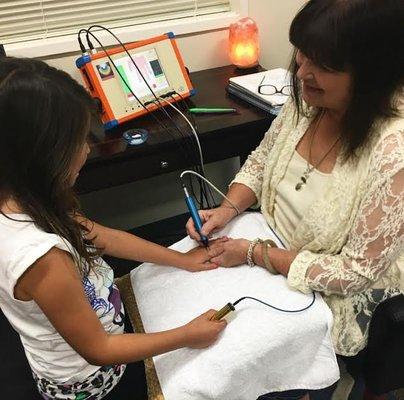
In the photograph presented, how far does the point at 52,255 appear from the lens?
2.42 ft

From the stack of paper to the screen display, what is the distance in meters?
0.28

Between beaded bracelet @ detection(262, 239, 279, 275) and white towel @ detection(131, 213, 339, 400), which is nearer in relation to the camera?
white towel @ detection(131, 213, 339, 400)

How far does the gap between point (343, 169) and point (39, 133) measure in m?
0.66

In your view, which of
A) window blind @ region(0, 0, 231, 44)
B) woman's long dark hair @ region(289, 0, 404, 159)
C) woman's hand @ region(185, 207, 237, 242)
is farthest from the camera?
window blind @ region(0, 0, 231, 44)

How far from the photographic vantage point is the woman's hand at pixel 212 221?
1173 millimetres

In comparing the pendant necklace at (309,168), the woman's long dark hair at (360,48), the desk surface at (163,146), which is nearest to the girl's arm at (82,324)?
the pendant necklace at (309,168)

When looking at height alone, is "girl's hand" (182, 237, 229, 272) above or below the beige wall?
below

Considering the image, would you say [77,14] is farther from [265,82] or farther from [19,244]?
[19,244]

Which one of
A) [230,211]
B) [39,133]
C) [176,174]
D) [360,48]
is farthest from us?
[176,174]

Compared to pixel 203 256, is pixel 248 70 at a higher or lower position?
higher

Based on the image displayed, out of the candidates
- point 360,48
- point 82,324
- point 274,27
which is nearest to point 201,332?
point 82,324

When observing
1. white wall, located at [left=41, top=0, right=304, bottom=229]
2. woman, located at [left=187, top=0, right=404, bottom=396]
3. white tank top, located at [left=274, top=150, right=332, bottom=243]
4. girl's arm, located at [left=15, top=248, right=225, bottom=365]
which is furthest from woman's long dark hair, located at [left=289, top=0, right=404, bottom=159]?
white wall, located at [left=41, top=0, right=304, bottom=229]

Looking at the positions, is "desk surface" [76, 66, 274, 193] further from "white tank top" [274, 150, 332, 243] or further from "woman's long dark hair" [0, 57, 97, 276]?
"woman's long dark hair" [0, 57, 97, 276]

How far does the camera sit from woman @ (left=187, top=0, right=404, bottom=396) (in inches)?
34.9
